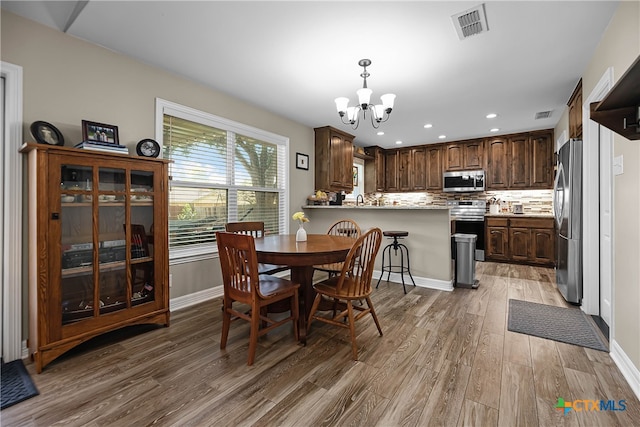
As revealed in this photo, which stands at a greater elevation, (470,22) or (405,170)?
(470,22)

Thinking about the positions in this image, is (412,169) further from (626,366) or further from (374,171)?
(626,366)

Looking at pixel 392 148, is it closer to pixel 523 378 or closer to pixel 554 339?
pixel 554 339

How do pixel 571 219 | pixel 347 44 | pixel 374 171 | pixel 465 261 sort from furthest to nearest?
pixel 374 171 < pixel 465 261 < pixel 571 219 < pixel 347 44

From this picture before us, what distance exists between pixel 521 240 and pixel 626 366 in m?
3.86

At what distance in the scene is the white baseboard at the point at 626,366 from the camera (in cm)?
168

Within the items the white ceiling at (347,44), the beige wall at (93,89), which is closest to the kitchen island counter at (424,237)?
the white ceiling at (347,44)

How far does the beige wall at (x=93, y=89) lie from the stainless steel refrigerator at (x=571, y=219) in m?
3.90

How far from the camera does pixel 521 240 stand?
207 inches

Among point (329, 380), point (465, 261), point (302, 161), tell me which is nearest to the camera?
point (329, 380)

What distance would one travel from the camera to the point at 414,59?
264cm

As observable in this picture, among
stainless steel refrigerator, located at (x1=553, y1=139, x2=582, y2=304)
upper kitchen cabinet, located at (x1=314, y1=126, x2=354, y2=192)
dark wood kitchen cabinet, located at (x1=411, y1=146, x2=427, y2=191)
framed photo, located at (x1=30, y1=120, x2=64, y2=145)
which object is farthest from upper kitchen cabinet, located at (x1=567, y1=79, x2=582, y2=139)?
framed photo, located at (x1=30, y1=120, x2=64, y2=145)

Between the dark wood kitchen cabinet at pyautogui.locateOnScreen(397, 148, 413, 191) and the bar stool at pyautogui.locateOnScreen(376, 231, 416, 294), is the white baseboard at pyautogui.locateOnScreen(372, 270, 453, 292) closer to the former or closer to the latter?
the bar stool at pyautogui.locateOnScreen(376, 231, 416, 294)

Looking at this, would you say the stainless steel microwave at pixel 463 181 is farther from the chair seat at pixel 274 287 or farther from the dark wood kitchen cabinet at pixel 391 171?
the chair seat at pixel 274 287

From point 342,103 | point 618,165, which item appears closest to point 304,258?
point 342,103
